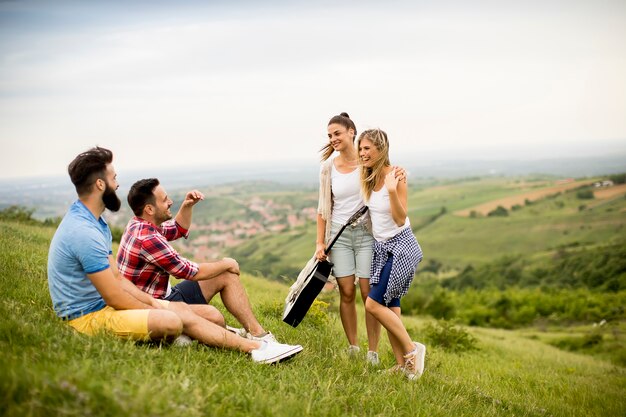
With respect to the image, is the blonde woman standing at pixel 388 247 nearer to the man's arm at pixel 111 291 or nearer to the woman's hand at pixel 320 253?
the woman's hand at pixel 320 253

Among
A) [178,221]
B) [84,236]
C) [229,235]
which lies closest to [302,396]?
Answer: [84,236]

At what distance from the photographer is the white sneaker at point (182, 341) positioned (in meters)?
4.51

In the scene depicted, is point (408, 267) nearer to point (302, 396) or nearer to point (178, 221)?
point (302, 396)

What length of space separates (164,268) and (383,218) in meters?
2.44

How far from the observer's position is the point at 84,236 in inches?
161

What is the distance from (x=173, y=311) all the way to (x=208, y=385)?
983 mm

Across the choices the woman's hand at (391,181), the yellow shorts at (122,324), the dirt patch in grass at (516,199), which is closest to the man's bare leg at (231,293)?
the yellow shorts at (122,324)

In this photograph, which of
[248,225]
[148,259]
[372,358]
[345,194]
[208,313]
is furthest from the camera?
[248,225]

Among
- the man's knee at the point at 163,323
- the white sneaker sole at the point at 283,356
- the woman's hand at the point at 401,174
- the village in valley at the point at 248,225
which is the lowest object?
the village in valley at the point at 248,225

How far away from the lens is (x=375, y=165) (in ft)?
18.6

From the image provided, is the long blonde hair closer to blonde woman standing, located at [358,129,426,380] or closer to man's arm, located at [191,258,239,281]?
blonde woman standing, located at [358,129,426,380]

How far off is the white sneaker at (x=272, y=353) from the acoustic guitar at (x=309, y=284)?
1.20 metres

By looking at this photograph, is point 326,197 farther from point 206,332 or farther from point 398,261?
point 206,332

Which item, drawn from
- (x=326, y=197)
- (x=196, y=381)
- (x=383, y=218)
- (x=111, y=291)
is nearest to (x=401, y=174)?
(x=383, y=218)
